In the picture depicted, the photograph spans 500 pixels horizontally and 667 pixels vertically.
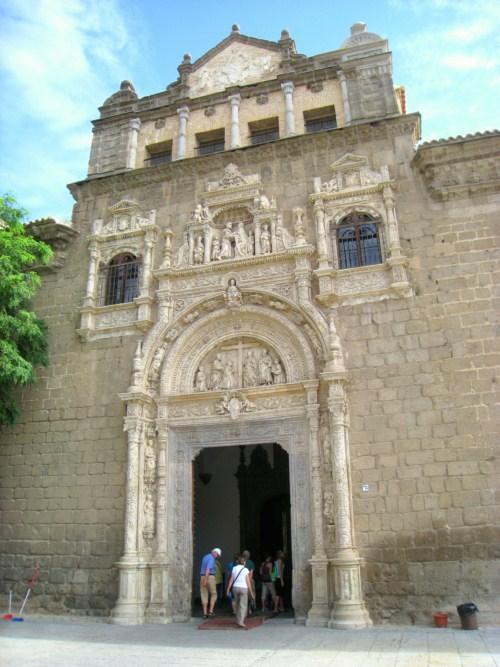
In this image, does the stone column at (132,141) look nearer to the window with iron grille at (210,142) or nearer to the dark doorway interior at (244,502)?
the window with iron grille at (210,142)

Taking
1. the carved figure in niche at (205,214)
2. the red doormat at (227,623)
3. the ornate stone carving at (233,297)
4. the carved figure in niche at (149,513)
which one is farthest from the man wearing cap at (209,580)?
the carved figure in niche at (205,214)

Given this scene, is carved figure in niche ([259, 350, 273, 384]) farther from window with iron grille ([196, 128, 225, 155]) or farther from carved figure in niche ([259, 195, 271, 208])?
window with iron grille ([196, 128, 225, 155])

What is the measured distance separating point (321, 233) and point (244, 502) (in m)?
7.52

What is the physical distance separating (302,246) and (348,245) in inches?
38.6

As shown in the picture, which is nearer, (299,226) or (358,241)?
(358,241)

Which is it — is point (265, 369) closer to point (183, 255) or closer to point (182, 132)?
point (183, 255)

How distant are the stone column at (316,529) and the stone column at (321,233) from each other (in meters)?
2.47

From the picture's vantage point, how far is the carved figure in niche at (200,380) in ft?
37.7

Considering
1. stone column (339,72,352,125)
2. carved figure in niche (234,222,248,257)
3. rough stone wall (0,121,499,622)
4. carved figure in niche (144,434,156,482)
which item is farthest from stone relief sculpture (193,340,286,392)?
stone column (339,72,352,125)

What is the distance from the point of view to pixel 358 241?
11.4 meters

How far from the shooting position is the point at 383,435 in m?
9.73

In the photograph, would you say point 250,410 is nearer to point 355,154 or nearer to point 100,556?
point 100,556

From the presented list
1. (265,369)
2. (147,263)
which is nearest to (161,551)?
(265,369)

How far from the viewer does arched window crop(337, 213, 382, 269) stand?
11242 millimetres
